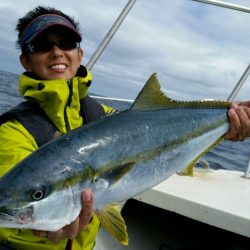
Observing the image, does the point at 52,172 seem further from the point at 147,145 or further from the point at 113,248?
the point at 113,248

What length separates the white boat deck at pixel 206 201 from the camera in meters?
3.39

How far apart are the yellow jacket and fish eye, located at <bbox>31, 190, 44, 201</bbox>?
0.61 metres

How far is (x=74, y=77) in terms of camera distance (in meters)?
3.08

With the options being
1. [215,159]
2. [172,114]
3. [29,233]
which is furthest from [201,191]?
[215,159]

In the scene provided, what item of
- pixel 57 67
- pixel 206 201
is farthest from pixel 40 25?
pixel 206 201

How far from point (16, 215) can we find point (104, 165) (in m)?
0.49

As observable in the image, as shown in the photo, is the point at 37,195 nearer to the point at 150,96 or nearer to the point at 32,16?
the point at 150,96

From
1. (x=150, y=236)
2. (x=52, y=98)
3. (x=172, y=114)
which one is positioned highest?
(x=172, y=114)

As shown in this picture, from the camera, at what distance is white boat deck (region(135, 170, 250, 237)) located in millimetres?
3389

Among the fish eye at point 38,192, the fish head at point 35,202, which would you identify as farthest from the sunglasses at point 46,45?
the fish eye at point 38,192

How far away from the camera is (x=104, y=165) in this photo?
2096 mm

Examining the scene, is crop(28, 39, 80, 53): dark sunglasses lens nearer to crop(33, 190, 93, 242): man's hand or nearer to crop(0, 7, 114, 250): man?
crop(0, 7, 114, 250): man

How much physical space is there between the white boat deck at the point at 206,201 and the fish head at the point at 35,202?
5.73ft

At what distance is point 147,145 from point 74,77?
3.34 ft
